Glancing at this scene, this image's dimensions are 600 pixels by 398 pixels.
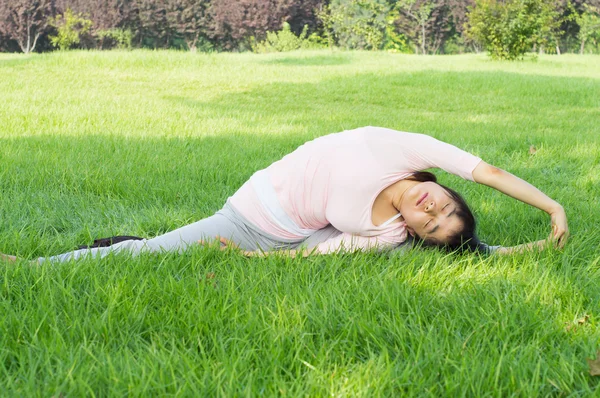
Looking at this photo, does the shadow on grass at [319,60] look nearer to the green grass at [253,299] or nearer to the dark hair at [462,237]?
the green grass at [253,299]

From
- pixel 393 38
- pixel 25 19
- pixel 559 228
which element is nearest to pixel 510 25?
pixel 559 228

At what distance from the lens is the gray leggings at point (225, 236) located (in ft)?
10.1

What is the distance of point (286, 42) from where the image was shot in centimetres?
4497

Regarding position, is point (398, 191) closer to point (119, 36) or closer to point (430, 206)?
point (430, 206)

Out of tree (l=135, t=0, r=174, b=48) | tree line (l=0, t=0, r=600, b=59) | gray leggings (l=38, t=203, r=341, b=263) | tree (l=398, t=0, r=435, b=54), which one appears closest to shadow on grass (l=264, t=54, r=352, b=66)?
gray leggings (l=38, t=203, r=341, b=263)

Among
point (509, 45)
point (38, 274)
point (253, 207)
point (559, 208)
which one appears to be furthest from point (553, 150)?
point (509, 45)

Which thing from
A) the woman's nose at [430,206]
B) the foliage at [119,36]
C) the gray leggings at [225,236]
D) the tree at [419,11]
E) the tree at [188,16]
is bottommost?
the foliage at [119,36]

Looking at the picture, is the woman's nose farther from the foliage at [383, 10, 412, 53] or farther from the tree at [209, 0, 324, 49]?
the tree at [209, 0, 324, 49]

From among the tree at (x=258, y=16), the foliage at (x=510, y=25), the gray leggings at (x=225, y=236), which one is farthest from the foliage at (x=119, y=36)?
the gray leggings at (x=225, y=236)

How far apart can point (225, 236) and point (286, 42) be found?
43.1 m

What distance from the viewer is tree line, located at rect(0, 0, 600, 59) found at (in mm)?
46719

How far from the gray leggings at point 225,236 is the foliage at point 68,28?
48818 millimetres

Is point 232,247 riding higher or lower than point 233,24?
higher

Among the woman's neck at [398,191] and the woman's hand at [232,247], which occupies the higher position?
the woman's neck at [398,191]
